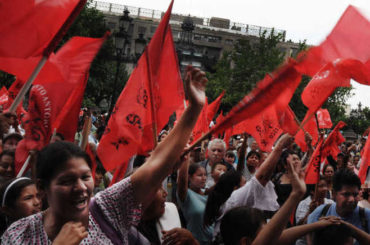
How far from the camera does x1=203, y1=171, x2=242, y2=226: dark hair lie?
3.33 meters

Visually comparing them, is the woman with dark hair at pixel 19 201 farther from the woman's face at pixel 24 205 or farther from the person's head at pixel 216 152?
the person's head at pixel 216 152

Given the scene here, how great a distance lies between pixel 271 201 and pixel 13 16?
241 cm

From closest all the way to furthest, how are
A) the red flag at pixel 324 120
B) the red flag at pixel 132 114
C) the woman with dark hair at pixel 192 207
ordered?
the woman with dark hair at pixel 192 207
the red flag at pixel 132 114
the red flag at pixel 324 120

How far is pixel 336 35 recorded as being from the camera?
3.37 m

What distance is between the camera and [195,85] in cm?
177

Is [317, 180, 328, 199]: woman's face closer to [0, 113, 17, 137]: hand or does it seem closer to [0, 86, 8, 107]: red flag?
[0, 113, 17, 137]: hand

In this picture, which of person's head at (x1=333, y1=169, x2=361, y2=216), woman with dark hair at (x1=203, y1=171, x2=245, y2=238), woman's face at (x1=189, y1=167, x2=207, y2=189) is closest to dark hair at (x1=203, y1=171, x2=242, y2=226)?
woman with dark hair at (x1=203, y1=171, x2=245, y2=238)

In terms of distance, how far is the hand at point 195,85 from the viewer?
67.4 inches

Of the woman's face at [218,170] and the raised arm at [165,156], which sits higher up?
the raised arm at [165,156]

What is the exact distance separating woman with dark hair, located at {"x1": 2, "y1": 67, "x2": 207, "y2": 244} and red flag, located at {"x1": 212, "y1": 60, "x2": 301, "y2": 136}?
251 millimetres

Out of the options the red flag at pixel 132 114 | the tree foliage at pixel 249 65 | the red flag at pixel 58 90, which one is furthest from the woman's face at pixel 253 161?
the tree foliage at pixel 249 65

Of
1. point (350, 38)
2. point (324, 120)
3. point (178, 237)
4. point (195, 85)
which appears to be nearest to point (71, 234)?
point (195, 85)

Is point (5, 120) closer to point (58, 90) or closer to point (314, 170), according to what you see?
point (58, 90)

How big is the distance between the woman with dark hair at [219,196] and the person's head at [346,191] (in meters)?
0.87
